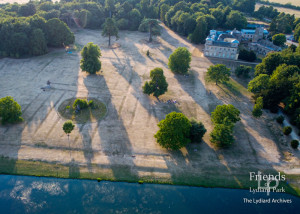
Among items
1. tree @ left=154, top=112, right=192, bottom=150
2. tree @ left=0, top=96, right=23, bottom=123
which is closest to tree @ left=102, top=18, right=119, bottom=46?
tree @ left=0, top=96, right=23, bottom=123

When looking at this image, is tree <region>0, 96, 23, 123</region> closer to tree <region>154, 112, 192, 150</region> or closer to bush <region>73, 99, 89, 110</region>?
bush <region>73, 99, 89, 110</region>

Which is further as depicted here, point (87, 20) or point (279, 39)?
point (87, 20)

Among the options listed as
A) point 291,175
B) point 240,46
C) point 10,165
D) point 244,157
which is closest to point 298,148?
point 291,175

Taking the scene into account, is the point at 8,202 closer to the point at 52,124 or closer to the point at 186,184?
the point at 52,124

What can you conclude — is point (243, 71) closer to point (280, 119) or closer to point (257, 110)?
point (257, 110)

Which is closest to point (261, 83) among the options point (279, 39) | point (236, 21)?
point (279, 39)

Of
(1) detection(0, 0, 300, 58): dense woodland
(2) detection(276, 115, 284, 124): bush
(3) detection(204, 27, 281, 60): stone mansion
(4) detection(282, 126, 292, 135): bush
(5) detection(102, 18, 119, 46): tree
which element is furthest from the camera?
(5) detection(102, 18, 119, 46): tree

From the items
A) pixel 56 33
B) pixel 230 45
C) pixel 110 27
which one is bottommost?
pixel 56 33
